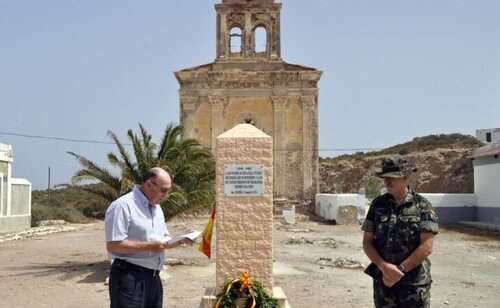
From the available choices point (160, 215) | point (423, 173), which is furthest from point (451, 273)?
point (423, 173)

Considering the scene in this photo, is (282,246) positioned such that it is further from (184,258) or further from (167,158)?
(167,158)

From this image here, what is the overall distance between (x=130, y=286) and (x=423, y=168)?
4511cm

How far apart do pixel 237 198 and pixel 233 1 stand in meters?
26.6

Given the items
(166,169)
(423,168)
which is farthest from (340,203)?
(423,168)

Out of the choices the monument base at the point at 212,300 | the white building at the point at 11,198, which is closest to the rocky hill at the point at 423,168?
the white building at the point at 11,198

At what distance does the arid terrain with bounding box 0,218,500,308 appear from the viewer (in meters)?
8.52

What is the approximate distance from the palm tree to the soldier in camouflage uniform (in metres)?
7.92

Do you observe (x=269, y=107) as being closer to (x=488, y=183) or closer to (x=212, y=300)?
(x=488, y=183)

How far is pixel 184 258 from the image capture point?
1361cm

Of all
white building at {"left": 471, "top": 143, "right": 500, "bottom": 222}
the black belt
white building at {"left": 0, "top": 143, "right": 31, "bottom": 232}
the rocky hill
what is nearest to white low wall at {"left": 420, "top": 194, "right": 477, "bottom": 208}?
white building at {"left": 471, "top": 143, "right": 500, "bottom": 222}

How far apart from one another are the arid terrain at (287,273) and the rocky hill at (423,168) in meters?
23.0

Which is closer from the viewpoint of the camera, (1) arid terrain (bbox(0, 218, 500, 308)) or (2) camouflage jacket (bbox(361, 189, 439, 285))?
(2) camouflage jacket (bbox(361, 189, 439, 285))

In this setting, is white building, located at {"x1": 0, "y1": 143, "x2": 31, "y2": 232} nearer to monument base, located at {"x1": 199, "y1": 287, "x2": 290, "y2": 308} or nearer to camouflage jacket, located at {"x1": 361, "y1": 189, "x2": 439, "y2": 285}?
monument base, located at {"x1": 199, "y1": 287, "x2": 290, "y2": 308}

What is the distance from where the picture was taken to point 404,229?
4.02m
